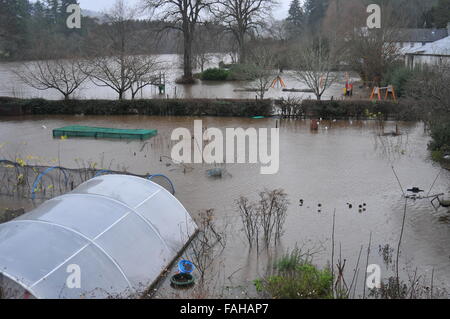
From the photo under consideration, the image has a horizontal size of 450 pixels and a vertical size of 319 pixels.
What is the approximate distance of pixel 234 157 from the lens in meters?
16.3

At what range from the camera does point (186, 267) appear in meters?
8.75

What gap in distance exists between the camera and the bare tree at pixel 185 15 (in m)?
36.2

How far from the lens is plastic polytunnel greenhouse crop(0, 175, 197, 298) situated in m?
6.67

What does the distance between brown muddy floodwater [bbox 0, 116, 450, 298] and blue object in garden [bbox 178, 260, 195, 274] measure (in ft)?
1.24

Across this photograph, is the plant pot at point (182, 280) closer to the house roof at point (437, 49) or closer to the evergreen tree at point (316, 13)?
the house roof at point (437, 49)

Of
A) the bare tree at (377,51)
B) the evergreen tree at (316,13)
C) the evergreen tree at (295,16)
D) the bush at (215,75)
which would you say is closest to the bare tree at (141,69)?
the bush at (215,75)

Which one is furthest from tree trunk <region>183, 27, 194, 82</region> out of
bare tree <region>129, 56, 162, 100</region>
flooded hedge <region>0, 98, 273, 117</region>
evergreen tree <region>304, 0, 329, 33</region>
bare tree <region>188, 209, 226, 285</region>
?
evergreen tree <region>304, 0, 329, 33</region>

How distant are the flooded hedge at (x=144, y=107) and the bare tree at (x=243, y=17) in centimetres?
1858

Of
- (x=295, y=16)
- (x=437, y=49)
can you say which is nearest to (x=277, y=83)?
(x=437, y=49)

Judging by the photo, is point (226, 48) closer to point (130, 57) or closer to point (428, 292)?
point (130, 57)

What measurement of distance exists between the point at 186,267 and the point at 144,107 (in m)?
16.6

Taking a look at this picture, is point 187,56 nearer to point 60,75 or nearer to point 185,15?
point 185,15

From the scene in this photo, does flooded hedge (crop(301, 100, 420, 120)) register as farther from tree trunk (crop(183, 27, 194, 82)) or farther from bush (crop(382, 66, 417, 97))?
tree trunk (crop(183, 27, 194, 82))
